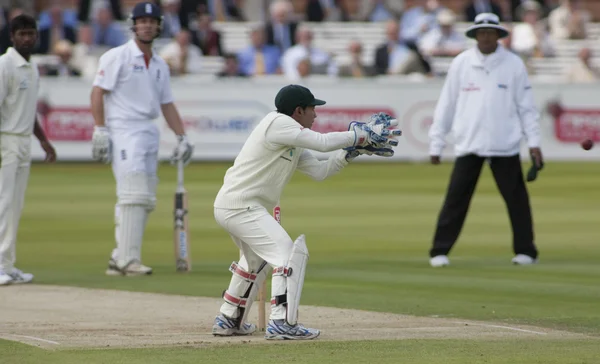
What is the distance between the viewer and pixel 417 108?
2445cm

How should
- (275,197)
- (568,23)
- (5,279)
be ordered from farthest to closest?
(568,23)
(5,279)
(275,197)

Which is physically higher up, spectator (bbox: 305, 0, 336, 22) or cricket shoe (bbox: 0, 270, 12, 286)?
spectator (bbox: 305, 0, 336, 22)

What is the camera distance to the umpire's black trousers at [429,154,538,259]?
491 inches

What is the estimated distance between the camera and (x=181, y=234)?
12.2 meters

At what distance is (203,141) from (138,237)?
1228 cm

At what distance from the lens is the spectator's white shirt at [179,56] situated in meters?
26.2

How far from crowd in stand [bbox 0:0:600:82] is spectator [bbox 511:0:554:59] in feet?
0.07

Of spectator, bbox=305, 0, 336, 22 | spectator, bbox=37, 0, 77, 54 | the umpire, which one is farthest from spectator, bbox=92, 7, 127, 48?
the umpire

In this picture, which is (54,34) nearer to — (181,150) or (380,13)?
(380,13)

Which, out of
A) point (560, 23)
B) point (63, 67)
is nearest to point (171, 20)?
point (63, 67)

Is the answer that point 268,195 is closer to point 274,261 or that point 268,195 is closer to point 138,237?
Answer: point 274,261

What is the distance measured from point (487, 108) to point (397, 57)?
1378cm

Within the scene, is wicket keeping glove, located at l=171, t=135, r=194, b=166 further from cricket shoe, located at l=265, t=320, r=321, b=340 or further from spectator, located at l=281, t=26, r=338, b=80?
spectator, located at l=281, t=26, r=338, b=80

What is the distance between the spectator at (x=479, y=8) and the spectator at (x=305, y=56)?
4756mm
